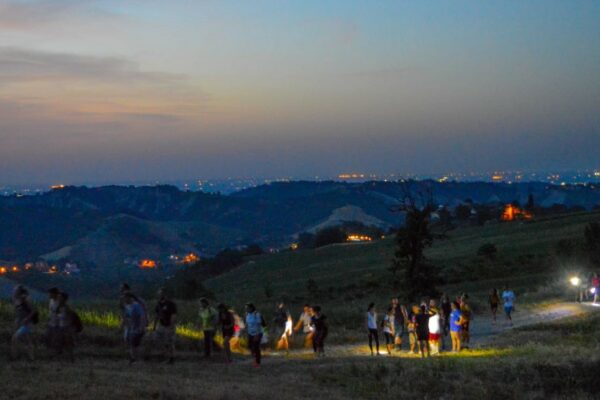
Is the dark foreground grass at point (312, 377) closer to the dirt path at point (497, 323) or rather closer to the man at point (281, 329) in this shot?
the dirt path at point (497, 323)

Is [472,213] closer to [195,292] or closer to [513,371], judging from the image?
[195,292]

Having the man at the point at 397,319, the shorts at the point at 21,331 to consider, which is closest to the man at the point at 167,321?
the shorts at the point at 21,331

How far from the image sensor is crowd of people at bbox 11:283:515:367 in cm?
1745

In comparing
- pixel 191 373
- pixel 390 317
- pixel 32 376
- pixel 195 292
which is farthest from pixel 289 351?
pixel 195 292

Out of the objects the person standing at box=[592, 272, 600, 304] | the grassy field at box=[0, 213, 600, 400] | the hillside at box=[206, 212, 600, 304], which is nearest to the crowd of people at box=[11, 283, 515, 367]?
the grassy field at box=[0, 213, 600, 400]

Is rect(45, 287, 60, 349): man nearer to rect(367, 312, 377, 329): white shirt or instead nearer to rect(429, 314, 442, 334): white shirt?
rect(367, 312, 377, 329): white shirt

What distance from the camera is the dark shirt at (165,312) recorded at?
18.7m

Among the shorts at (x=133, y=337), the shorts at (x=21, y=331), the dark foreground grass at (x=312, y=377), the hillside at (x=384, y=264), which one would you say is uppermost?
the hillside at (x=384, y=264)

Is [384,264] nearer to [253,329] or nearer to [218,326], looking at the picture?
[218,326]

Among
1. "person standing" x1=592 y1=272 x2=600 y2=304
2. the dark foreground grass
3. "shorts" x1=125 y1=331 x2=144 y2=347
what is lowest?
the dark foreground grass

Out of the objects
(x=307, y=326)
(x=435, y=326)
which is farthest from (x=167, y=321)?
(x=435, y=326)

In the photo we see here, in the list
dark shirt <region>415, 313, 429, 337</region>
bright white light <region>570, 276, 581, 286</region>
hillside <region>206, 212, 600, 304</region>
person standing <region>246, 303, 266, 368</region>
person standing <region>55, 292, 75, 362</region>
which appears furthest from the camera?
hillside <region>206, 212, 600, 304</region>

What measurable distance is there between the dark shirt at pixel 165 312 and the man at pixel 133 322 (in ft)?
2.63

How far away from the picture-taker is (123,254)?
181 m
